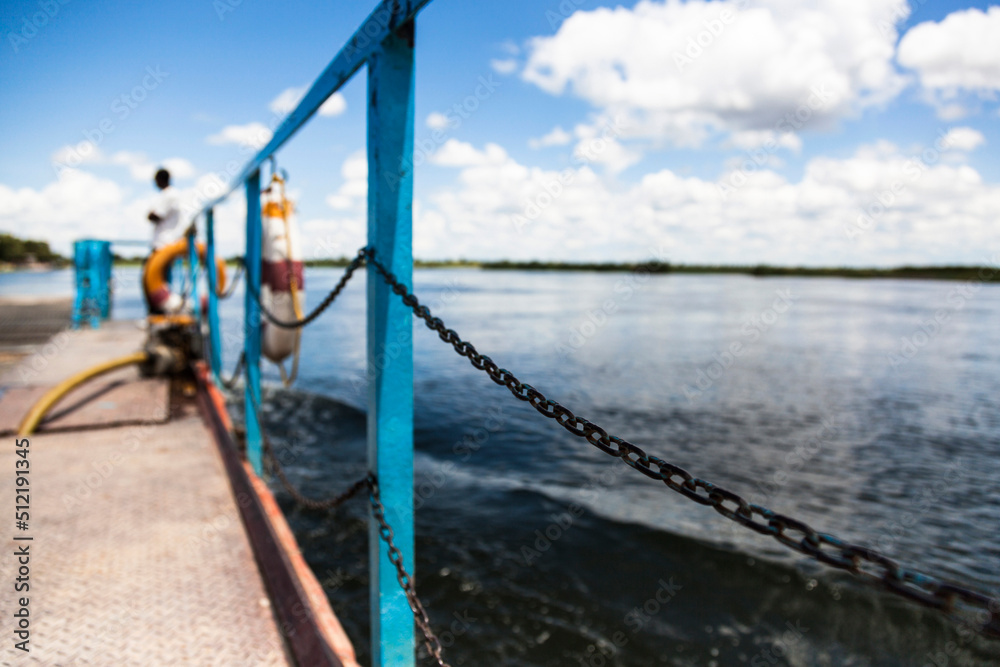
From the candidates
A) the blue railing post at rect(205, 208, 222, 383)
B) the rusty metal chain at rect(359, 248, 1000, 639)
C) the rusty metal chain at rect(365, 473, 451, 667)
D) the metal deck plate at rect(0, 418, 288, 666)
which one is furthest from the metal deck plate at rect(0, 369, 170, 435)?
the rusty metal chain at rect(359, 248, 1000, 639)

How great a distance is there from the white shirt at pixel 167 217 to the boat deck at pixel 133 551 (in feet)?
9.55

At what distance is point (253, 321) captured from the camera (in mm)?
4520

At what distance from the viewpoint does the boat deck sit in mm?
2322

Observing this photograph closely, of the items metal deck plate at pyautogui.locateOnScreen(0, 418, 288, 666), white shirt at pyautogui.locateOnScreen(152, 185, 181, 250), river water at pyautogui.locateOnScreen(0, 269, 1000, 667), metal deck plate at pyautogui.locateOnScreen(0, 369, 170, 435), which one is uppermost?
white shirt at pyautogui.locateOnScreen(152, 185, 181, 250)

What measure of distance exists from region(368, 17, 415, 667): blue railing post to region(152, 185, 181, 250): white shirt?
6.51 m

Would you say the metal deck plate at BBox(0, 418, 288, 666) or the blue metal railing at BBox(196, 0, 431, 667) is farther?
the metal deck plate at BBox(0, 418, 288, 666)

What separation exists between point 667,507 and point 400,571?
5037mm

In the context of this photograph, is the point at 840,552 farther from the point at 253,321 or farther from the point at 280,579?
the point at 253,321

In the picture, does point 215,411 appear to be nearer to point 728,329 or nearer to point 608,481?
point 608,481

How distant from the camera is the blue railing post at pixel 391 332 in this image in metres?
1.88

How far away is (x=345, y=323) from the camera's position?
24.6 m

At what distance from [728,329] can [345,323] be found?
51.8 ft

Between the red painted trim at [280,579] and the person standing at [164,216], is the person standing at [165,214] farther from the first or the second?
the red painted trim at [280,579]

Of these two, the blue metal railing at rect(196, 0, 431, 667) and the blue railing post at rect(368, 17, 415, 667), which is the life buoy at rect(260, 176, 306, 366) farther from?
the blue railing post at rect(368, 17, 415, 667)
